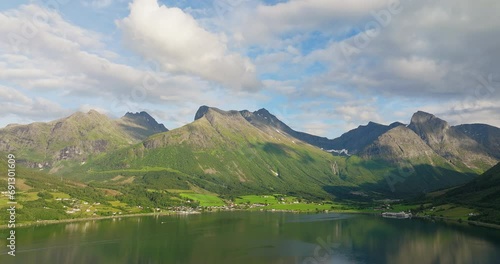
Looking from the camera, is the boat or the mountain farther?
the boat

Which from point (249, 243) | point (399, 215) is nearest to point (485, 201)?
point (399, 215)

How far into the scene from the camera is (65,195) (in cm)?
17888

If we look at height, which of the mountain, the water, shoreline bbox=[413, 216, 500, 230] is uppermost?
the mountain

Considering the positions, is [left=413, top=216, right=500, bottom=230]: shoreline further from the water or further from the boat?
the boat

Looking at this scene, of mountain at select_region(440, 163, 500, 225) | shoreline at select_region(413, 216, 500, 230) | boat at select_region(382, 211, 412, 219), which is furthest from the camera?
boat at select_region(382, 211, 412, 219)

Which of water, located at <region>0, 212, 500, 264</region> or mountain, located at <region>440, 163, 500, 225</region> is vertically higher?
mountain, located at <region>440, 163, 500, 225</region>

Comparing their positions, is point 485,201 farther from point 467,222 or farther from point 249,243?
point 249,243

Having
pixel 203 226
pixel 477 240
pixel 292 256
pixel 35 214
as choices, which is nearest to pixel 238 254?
pixel 292 256

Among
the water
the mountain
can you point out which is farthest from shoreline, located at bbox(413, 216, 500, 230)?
the water

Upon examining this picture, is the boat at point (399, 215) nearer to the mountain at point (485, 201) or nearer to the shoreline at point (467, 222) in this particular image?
the shoreline at point (467, 222)

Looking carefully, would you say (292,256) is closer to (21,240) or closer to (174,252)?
(174,252)

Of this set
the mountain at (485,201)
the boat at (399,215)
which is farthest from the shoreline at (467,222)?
the boat at (399,215)

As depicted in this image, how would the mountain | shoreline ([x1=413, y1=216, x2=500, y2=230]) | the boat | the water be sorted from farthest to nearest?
the boat < the mountain < shoreline ([x1=413, y1=216, x2=500, y2=230]) < the water

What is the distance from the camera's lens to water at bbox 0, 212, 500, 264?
295ft
